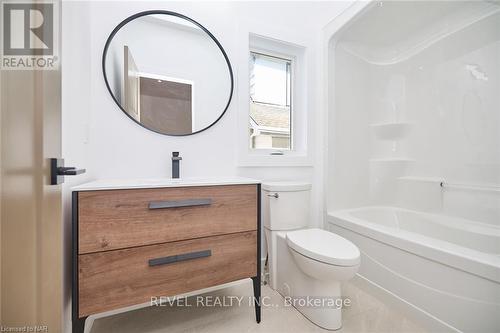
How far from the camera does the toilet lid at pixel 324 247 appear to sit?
116 cm

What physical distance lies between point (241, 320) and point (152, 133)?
4.24 ft

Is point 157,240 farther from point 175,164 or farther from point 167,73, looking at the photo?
point 167,73

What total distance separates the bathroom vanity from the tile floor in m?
0.13

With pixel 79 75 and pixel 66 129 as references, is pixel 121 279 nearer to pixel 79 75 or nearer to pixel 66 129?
pixel 66 129

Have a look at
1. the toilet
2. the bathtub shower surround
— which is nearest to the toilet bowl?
the toilet

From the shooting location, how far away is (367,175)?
233 centimetres

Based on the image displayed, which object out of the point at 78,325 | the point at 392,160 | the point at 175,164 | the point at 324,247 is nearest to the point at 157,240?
the point at 78,325

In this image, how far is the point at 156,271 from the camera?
1065 millimetres

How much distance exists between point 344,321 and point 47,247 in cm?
146

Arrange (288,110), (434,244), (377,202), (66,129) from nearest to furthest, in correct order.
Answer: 1. (66,129)
2. (434,244)
3. (288,110)
4. (377,202)

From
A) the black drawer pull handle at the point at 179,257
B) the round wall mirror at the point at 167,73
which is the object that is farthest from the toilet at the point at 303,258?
the round wall mirror at the point at 167,73

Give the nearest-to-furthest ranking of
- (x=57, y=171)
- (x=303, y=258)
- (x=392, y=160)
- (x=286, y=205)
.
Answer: (x=57, y=171) < (x=303, y=258) < (x=286, y=205) < (x=392, y=160)

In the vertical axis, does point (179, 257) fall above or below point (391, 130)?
below

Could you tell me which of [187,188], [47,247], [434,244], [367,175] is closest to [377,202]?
[367,175]
